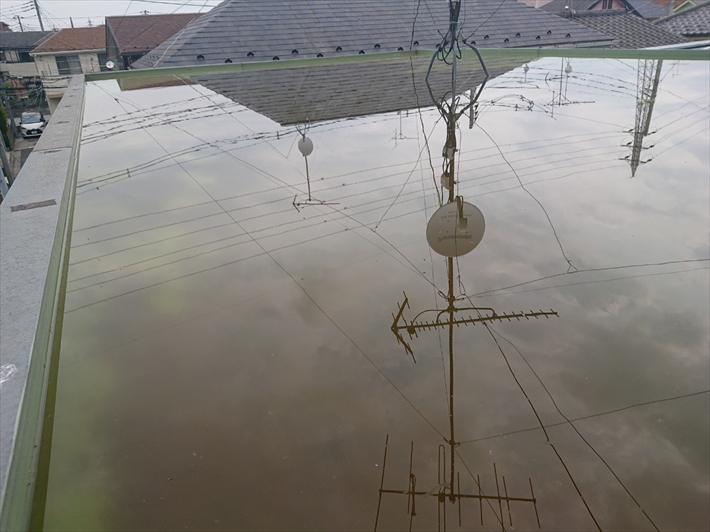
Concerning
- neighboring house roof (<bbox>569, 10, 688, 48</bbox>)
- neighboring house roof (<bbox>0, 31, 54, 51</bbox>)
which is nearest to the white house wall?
neighboring house roof (<bbox>0, 31, 54, 51</bbox>)

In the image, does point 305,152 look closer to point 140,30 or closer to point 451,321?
point 451,321

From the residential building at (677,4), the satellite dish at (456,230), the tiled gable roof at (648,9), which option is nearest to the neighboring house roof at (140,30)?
the residential building at (677,4)

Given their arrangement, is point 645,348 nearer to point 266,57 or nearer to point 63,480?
point 63,480

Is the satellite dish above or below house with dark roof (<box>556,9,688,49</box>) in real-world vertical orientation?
above

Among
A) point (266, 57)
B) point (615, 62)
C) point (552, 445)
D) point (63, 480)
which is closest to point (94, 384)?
point (63, 480)

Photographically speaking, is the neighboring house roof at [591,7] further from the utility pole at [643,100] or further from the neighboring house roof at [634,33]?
the utility pole at [643,100]

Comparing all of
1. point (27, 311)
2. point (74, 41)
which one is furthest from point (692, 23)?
point (74, 41)

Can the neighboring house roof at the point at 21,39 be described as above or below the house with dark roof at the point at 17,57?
above

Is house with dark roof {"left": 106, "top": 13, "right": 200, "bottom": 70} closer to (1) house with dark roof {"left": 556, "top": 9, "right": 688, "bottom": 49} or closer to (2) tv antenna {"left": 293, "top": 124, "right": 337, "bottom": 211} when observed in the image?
(1) house with dark roof {"left": 556, "top": 9, "right": 688, "bottom": 49}
